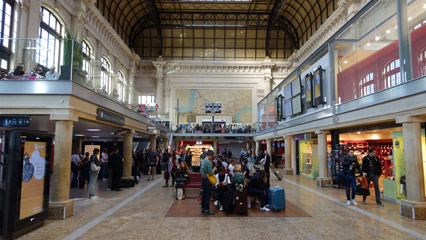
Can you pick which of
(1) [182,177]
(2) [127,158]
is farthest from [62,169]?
(2) [127,158]

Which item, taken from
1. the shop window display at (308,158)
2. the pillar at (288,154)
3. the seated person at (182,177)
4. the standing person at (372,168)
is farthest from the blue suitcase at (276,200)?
the pillar at (288,154)

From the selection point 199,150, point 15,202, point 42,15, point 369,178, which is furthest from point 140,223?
point 199,150

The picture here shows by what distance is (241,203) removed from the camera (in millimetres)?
7047

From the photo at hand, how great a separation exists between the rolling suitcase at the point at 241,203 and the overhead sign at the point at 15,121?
5.22 metres

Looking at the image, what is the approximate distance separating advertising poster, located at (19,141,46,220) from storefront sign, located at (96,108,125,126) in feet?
7.92

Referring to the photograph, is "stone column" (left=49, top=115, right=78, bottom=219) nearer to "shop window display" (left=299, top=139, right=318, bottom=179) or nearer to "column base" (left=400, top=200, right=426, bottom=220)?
"column base" (left=400, top=200, right=426, bottom=220)

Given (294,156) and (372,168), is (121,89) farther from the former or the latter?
A: (294,156)

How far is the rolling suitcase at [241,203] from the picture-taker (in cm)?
704

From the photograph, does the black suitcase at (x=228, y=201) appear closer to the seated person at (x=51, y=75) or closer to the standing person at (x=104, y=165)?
the seated person at (x=51, y=75)

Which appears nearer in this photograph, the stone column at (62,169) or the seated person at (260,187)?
the stone column at (62,169)

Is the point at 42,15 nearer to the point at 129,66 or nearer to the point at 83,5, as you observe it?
the point at 83,5

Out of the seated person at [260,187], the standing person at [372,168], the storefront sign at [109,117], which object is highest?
the storefront sign at [109,117]

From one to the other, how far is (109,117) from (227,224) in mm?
5426

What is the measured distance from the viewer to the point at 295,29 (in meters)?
36.5
